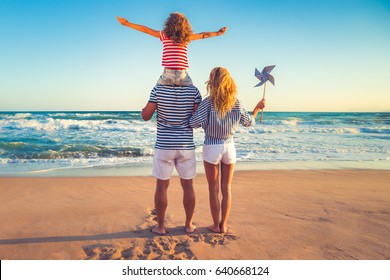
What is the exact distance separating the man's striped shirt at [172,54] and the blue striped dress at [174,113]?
243mm

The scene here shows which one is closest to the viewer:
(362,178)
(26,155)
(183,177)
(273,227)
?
(183,177)

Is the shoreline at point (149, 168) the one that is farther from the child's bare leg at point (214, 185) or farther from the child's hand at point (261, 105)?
the child's hand at point (261, 105)

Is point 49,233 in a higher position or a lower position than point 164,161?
lower

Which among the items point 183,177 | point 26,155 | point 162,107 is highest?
point 162,107

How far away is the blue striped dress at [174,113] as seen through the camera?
3.28 m

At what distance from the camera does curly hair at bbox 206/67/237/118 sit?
3268mm

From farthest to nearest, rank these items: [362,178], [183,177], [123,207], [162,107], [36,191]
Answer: [362,178] → [36,191] → [123,207] → [183,177] → [162,107]

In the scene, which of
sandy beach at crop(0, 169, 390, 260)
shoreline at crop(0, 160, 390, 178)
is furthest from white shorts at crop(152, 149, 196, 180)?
shoreline at crop(0, 160, 390, 178)

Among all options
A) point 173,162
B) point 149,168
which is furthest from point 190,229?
point 149,168

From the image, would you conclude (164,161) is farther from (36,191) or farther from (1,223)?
(36,191)

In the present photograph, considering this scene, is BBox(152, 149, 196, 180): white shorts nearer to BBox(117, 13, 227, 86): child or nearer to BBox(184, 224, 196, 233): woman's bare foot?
BBox(184, 224, 196, 233): woman's bare foot

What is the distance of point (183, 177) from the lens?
350 cm
